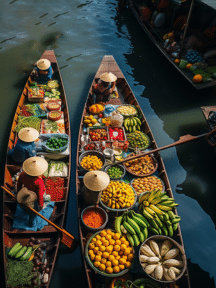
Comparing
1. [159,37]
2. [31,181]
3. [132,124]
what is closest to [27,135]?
[31,181]

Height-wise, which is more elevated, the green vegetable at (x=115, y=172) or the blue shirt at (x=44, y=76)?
the blue shirt at (x=44, y=76)

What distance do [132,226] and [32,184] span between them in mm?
2783

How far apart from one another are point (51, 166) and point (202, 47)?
11.7m

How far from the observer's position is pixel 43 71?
33.6 ft

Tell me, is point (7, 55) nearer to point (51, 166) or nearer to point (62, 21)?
point (62, 21)

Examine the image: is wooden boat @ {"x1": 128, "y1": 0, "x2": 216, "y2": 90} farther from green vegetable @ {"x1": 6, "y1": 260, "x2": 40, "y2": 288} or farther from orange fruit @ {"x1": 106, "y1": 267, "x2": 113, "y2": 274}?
green vegetable @ {"x1": 6, "y1": 260, "x2": 40, "y2": 288}

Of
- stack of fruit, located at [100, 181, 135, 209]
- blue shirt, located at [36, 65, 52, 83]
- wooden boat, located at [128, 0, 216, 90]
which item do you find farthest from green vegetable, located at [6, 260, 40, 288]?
wooden boat, located at [128, 0, 216, 90]

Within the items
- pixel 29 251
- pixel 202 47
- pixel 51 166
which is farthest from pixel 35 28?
pixel 29 251

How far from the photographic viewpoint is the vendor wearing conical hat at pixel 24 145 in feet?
21.6

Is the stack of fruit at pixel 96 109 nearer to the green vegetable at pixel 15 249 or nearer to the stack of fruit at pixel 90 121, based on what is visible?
the stack of fruit at pixel 90 121

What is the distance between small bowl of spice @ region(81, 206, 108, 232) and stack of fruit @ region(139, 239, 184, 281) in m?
1.21

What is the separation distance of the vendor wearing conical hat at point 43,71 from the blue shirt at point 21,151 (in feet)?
15.6

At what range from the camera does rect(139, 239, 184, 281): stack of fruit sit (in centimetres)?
504

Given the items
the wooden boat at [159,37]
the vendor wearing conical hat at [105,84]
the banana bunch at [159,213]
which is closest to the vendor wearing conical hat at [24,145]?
the banana bunch at [159,213]
